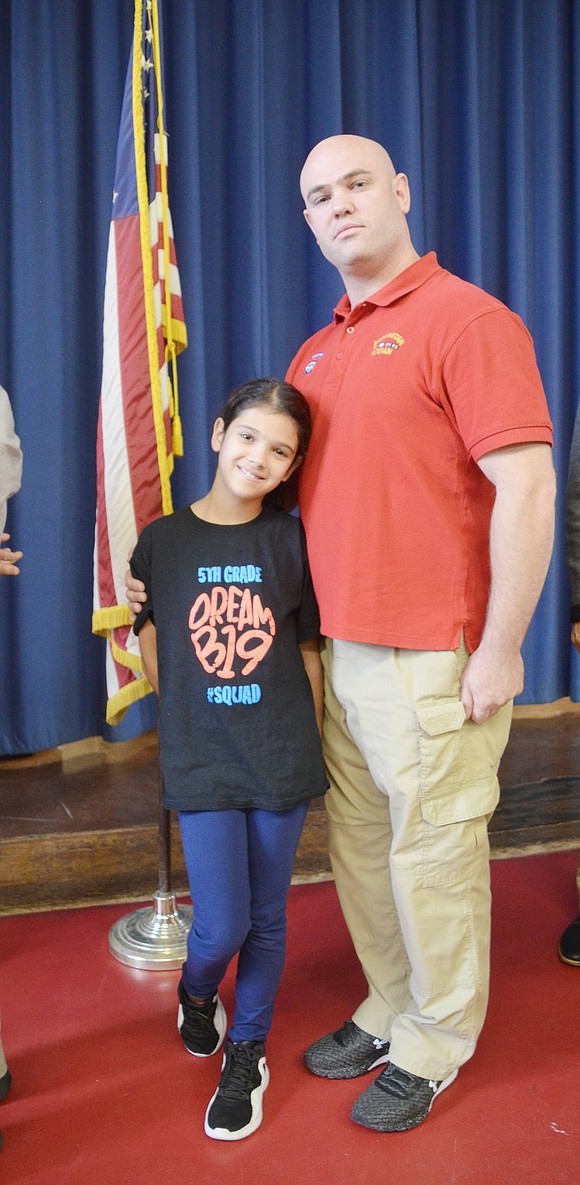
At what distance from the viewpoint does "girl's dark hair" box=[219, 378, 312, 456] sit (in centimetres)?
164

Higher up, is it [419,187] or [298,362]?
[419,187]

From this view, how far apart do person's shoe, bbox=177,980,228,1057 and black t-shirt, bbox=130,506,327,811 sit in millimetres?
412

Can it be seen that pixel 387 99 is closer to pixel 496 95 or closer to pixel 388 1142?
pixel 496 95

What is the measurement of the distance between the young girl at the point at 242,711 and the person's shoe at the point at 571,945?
768 mm

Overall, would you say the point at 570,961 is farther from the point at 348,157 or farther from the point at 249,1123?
the point at 348,157

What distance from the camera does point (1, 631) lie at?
3111 millimetres

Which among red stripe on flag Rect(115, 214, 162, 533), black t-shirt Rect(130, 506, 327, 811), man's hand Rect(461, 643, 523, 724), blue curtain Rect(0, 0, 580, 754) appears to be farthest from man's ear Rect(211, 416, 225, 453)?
blue curtain Rect(0, 0, 580, 754)

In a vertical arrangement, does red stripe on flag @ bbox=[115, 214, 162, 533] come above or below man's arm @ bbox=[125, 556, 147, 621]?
above

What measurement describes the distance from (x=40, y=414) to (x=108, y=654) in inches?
43.4

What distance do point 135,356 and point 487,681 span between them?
1.08 m

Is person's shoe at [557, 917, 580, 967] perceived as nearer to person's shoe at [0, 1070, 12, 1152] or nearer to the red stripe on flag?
person's shoe at [0, 1070, 12, 1152]

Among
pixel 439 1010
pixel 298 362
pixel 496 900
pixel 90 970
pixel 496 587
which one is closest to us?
pixel 496 587

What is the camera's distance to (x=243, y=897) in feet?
5.33

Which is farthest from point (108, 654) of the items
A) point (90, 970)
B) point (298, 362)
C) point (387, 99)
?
point (387, 99)
